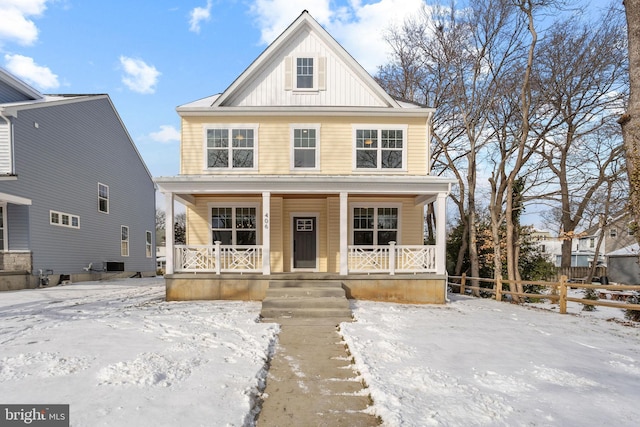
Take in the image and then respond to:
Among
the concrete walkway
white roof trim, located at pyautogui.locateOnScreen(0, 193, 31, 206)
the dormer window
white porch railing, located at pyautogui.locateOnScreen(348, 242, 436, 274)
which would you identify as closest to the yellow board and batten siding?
the dormer window

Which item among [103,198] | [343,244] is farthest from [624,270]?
[103,198]

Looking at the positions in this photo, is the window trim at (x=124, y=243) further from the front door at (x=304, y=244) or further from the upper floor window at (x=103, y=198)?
the front door at (x=304, y=244)

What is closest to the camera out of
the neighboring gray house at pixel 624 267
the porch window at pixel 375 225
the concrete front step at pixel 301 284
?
the concrete front step at pixel 301 284

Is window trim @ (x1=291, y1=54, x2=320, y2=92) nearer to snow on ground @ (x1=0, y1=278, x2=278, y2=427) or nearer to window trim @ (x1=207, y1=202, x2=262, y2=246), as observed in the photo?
window trim @ (x1=207, y1=202, x2=262, y2=246)

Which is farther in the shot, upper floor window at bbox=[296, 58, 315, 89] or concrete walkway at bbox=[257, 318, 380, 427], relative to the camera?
upper floor window at bbox=[296, 58, 315, 89]

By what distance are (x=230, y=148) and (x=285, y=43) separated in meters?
4.06

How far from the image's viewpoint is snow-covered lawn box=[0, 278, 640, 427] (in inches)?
128

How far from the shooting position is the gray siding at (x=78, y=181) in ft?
39.9

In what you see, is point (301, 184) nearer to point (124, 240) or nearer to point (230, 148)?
point (230, 148)

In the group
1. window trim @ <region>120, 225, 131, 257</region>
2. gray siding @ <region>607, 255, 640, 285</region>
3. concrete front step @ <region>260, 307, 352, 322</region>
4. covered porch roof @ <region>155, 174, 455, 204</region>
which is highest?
covered porch roof @ <region>155, 174, 455, 204</region>

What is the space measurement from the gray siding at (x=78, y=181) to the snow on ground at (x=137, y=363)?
6394 millimetres

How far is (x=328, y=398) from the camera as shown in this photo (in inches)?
144

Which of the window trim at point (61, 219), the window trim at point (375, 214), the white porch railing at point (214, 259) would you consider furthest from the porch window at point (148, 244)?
the window trim at point (375, 214)

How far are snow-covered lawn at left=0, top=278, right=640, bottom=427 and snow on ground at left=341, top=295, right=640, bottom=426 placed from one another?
0.02m
